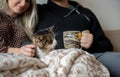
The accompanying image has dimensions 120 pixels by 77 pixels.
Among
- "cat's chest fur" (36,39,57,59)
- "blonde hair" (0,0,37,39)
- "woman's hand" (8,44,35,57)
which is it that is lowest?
"cat's chest fur" (36,39,57,59)

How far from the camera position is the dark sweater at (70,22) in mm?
1317

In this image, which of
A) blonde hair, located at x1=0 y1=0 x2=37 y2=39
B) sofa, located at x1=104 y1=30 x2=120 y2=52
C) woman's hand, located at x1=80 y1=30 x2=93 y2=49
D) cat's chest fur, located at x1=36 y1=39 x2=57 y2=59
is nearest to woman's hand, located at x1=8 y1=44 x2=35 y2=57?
cat's chest fur, located at x1=36 y1=39 x2=57 y2=59

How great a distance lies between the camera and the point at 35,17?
1.30 meters

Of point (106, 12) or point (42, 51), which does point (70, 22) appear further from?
point (106, 12)

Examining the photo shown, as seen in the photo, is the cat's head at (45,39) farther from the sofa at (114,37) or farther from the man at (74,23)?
the sofa at (114,37)

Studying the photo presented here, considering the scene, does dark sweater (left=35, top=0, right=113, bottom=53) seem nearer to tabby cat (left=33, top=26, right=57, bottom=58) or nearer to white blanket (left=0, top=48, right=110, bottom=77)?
tabby cat (left=33, top=26, right=57, bottom=58)

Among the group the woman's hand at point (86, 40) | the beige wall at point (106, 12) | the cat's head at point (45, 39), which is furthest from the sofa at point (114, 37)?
the cat's head at point (45, 39)

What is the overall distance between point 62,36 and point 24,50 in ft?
0.82

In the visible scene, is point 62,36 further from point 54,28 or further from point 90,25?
point 90,25

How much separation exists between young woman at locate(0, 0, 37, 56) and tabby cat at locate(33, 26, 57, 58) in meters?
0.08

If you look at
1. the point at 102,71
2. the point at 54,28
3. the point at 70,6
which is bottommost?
the point at 102,71

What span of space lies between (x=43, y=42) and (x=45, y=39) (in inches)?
0.7

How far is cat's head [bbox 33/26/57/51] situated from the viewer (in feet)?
3.90

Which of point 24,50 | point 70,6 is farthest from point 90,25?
point 24,50
